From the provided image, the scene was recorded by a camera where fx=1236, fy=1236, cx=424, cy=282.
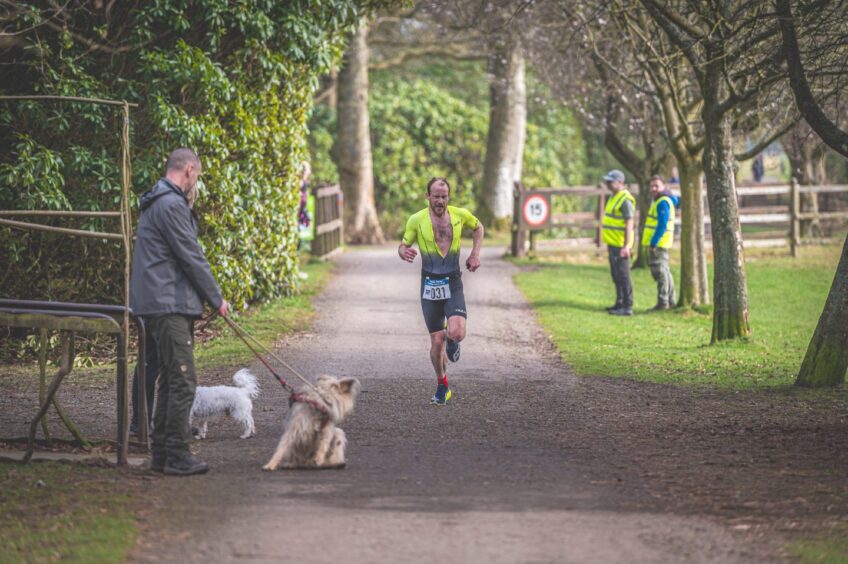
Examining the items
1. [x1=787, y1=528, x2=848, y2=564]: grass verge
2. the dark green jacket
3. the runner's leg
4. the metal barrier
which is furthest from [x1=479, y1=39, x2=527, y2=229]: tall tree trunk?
[x1=787, y1=528, x2=848, y2=564]: grass verge

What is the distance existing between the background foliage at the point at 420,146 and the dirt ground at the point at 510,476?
2150cm

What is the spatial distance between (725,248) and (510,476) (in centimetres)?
850

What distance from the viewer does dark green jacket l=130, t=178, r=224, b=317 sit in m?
8.17

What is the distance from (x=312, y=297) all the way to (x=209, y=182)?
4.96m

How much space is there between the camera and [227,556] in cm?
Answer: 621

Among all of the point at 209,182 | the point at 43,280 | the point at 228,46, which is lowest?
the point at 43,280

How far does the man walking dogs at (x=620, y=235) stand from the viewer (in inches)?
744

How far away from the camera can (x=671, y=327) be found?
59.3ft

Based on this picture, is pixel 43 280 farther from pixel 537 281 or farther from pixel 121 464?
pixel 537 281

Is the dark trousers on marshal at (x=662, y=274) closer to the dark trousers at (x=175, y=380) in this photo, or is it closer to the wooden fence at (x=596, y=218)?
the wooden fence at (x=596, y=218)

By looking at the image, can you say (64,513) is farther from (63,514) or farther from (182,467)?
(182,467)

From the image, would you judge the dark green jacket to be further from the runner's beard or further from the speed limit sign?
the speed limit sign

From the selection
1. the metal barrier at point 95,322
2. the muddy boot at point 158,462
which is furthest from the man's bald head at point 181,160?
the muddy boot at point 158,462

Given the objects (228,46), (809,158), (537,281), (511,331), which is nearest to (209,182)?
(228,46)
